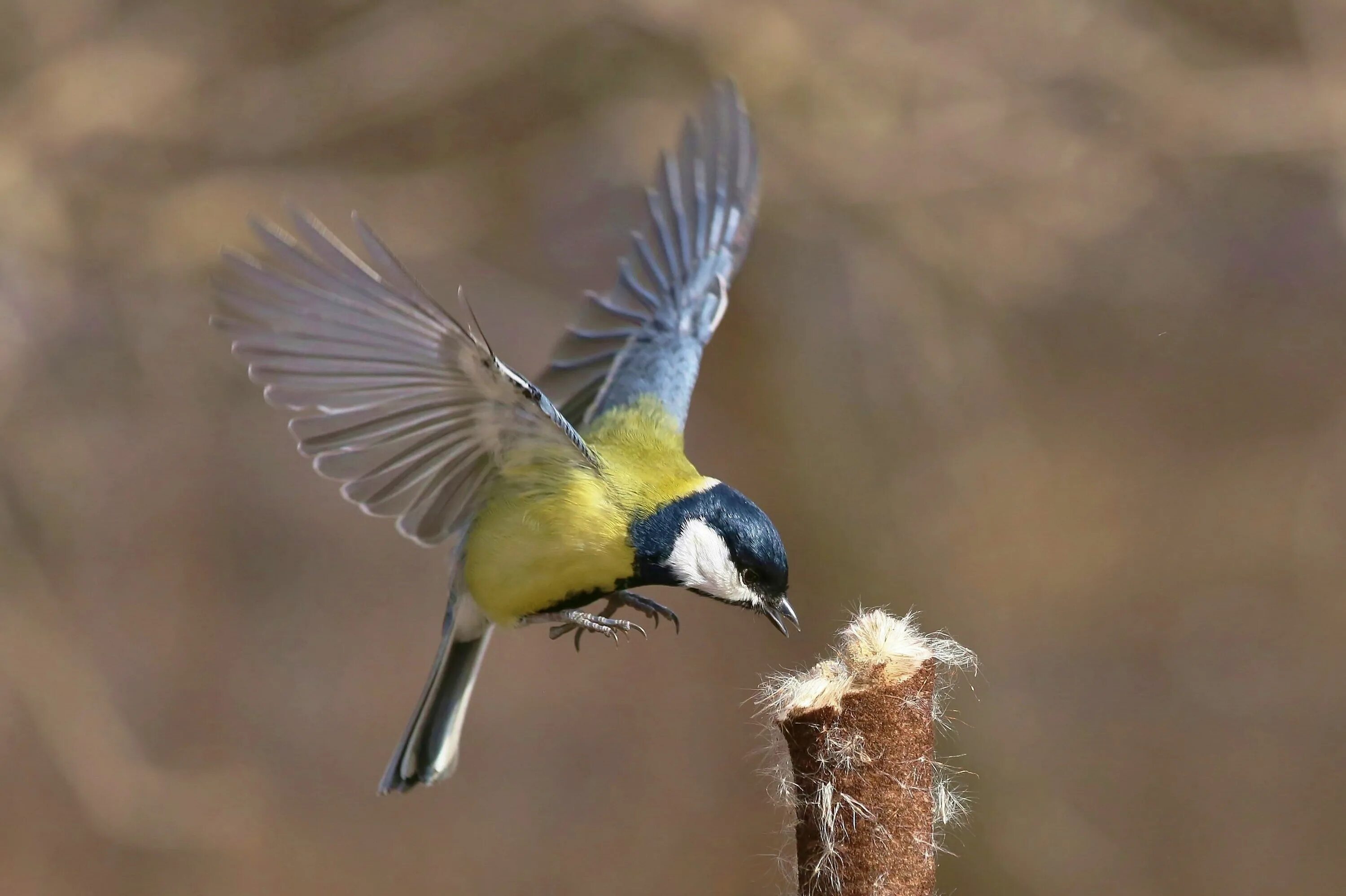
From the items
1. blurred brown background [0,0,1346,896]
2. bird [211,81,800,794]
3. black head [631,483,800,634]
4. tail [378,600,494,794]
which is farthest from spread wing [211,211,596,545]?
blurred brown background [0,0,1346,896]

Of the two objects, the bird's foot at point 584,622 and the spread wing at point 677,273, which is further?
the spread wing at point 677,273

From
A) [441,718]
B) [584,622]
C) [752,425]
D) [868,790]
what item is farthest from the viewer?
[752,425]

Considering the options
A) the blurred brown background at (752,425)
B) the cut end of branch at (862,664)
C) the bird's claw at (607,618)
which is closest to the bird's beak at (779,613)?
the bird's claw at (607,618)

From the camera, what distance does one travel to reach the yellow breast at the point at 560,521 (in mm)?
1431

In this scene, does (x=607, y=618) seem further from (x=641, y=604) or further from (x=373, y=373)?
(x=373, y=373)

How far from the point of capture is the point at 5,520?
9.49 feet

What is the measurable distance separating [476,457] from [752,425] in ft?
5.68

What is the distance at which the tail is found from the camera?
167 centimetres

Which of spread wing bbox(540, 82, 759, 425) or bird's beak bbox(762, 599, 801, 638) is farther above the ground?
spread wing bbox(540, 82, 759, 425)

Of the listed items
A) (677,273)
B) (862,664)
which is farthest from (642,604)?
(862,664)

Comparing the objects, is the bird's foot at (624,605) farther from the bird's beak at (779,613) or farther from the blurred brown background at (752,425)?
the blurred brown background at (752,425)

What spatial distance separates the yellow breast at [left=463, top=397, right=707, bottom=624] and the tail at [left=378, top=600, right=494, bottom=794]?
0.15 meters

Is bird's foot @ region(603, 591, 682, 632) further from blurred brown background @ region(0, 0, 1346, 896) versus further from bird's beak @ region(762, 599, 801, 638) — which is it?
blurred brown background @ region(0, 0, 1346, 896)

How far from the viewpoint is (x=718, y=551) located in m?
1.36
